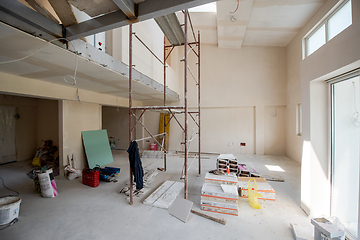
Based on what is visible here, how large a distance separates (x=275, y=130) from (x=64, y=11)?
7.46m

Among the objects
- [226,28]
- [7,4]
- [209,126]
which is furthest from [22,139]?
[226,28]

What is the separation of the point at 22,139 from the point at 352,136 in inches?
346

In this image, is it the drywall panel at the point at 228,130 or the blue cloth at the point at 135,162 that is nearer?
the blue cloth at the point at 135,162

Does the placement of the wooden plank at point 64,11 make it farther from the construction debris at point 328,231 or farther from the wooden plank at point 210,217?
the construction debris at point 328,231

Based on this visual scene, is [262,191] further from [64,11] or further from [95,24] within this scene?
[64,11]

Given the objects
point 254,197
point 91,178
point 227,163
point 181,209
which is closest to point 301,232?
point 254,197

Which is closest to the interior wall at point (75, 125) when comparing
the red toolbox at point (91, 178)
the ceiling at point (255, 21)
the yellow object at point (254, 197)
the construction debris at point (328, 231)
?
the red toolbox at point (91, 178)

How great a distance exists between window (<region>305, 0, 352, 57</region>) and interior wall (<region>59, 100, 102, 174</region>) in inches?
253

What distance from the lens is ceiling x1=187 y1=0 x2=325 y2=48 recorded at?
13.7 ft

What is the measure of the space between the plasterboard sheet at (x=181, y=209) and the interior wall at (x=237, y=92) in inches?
186

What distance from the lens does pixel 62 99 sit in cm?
416

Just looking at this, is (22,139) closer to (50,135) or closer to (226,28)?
(50,135)

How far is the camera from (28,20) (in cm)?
158

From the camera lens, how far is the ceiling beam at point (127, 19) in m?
1.38
